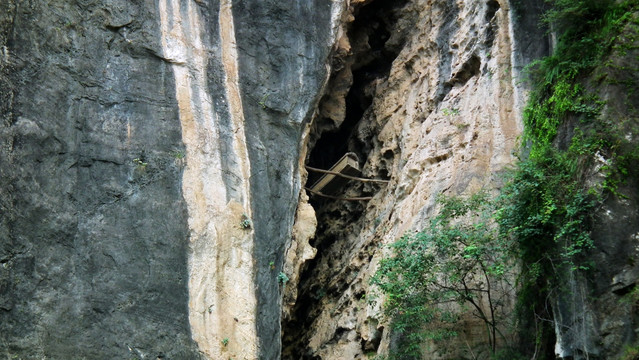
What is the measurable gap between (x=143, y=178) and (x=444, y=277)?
4.48 meters

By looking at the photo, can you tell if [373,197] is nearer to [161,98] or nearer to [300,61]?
[300,61]

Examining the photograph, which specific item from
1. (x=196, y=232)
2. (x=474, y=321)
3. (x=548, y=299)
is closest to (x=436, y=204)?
(x=474, y=321)

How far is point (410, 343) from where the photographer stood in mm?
10742

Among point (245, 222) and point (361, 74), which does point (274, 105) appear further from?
point (361, 74)

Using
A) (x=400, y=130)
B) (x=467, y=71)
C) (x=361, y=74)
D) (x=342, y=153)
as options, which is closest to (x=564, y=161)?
(x=467, y=71)

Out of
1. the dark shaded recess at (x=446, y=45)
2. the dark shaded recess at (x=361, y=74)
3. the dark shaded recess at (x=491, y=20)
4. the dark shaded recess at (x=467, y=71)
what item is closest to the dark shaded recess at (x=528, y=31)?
the dark shaded recess at (x=491, y=20)

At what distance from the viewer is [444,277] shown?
413 inches

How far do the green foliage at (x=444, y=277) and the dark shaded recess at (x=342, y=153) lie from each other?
10.8 ft

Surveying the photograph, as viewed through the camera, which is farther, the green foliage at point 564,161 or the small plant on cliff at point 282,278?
the small plant on cliff at point 282,278

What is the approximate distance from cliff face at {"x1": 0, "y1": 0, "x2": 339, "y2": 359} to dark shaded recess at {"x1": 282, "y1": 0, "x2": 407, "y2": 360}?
2758mm

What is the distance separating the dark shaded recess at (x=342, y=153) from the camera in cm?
1424

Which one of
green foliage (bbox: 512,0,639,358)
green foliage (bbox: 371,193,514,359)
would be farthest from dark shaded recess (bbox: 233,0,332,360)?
green foliage (bbox: 512,0,639,358)

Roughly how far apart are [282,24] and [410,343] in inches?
227

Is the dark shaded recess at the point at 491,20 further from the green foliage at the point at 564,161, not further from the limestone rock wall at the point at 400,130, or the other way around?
the green foliage at the point at 564,161
